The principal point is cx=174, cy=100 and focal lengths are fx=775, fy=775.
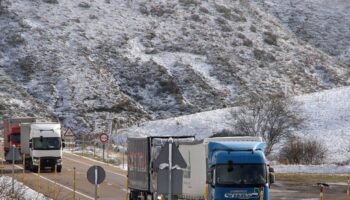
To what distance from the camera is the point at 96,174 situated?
77.0ft

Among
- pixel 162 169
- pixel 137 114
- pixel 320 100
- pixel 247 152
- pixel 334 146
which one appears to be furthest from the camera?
pixel 137 114

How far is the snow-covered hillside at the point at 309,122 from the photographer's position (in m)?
66.8

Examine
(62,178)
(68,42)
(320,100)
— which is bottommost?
(62,178)

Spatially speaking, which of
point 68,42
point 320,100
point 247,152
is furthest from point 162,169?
point 68,42

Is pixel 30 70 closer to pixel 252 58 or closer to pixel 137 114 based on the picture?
pixel 137 114

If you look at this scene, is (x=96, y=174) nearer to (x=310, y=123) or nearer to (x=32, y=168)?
(x=32, y=168)

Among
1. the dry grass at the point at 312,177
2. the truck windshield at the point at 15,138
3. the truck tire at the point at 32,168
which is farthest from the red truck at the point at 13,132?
the dry grass at the point at 312,177

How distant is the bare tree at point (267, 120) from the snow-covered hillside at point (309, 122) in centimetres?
341

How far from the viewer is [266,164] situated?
2325 centimetres

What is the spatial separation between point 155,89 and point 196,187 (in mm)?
61394

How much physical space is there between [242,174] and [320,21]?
314ft

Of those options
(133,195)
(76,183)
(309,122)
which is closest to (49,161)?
(76,183)

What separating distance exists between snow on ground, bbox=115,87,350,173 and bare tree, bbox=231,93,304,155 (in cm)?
337

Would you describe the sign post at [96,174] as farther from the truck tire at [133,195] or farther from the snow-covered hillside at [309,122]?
the snow-covered hillside at [309,122]
